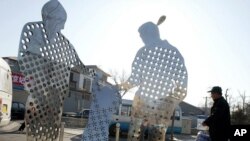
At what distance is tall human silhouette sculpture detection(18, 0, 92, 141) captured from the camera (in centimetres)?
446

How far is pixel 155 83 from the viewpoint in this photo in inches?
183

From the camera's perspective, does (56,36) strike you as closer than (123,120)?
Yes

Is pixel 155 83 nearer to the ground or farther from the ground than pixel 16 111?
farther from the ground

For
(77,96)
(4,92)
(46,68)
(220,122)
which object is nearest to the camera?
(46,68)

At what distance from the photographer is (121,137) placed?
20500 millimetres

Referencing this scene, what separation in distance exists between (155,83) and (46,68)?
139 centimetres

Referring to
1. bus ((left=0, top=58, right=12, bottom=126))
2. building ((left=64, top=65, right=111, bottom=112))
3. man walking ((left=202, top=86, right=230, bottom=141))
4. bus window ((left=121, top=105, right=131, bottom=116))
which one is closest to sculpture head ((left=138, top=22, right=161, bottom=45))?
man walking ((left=202, top=86, right=230, bottom=141))

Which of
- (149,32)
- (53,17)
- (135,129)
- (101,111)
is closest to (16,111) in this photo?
(101,111)

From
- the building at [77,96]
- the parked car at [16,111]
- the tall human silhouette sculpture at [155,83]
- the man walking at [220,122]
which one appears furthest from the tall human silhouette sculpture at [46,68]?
the building at [77,96]

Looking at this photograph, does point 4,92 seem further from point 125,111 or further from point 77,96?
point 77,96

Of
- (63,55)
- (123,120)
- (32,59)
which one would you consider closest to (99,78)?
(63,55)

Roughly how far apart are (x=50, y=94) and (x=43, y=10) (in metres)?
1.07

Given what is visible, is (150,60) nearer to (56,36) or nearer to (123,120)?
(56,36)

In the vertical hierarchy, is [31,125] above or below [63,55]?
below
